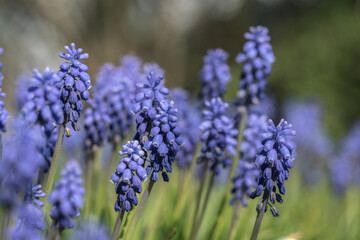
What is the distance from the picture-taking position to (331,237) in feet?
20.9

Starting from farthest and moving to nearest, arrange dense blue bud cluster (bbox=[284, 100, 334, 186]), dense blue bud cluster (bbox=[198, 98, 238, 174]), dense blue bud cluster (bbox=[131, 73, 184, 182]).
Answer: dense blue bud cluster (bbox=[284, 100, 334, 186]) < dense blue bud cluster (bbox=[198, 98, 238, 174]) < dense blue bud cluster (bbox=[131, 73, 184, 182])

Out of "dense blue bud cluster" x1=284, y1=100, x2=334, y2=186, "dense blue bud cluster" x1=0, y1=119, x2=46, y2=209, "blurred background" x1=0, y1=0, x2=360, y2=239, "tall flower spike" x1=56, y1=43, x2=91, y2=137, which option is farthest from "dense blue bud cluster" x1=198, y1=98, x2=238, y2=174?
"blurred background" x1=0, y1=0, x2=360, y2=239

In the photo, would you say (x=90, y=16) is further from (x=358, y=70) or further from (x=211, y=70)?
(x=211, y=70)

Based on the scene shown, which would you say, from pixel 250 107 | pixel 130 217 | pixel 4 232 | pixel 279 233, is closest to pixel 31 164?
pixel 4 232

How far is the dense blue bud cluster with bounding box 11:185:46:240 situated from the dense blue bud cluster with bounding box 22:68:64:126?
431mm

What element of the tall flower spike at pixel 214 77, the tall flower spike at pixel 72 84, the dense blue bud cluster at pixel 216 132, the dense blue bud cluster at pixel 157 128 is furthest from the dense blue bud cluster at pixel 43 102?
the tall flower spike at pixel 214 77

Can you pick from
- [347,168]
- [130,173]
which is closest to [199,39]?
[347,168]

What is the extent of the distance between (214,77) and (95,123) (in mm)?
1580

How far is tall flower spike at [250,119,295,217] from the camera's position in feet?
9.86

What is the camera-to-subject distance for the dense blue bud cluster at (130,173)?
2861mm

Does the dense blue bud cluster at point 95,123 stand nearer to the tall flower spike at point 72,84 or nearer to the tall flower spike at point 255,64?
the tall flower spike at point 255,64

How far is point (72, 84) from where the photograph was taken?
2.89 meters

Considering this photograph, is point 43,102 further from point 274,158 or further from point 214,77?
point 214,77

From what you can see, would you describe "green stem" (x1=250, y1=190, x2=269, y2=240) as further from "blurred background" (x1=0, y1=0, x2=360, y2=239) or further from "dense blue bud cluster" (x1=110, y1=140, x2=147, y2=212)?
"blurred background" (x1=0, y1=0, x2=360, y2=239)
